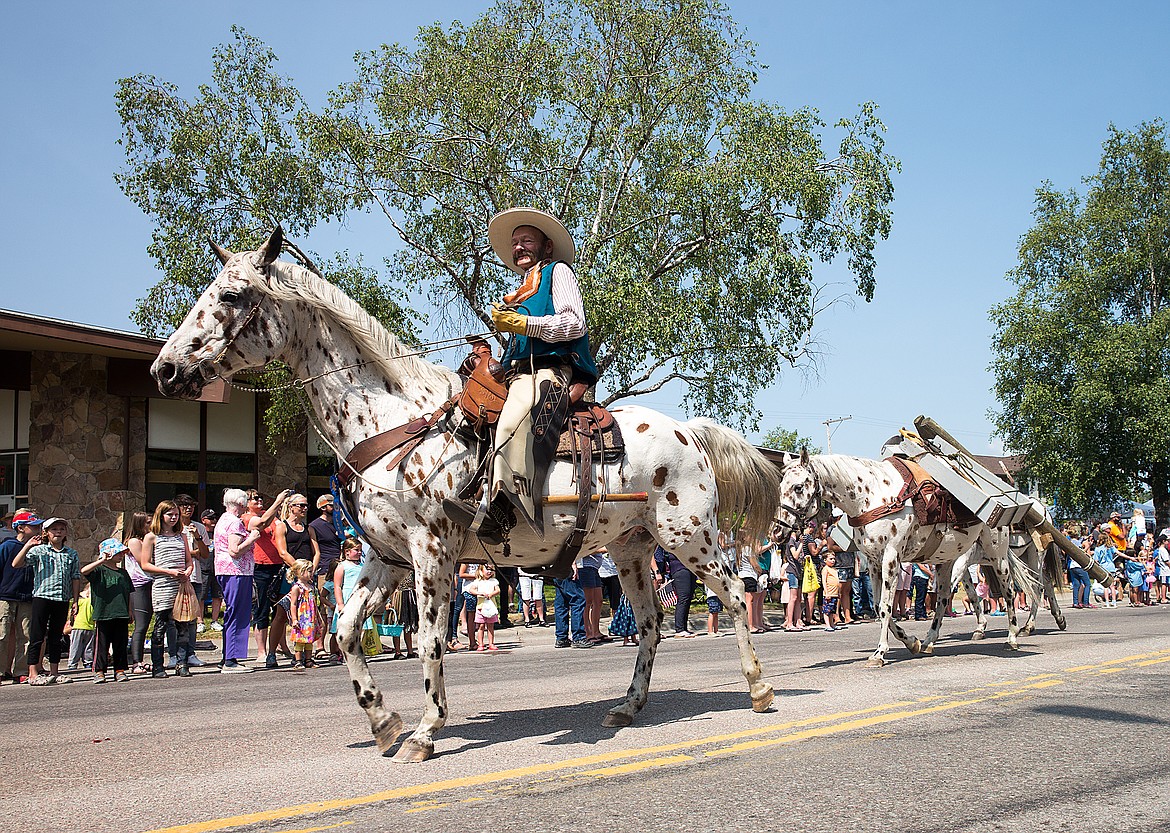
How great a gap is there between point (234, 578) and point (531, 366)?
7660 millimetres

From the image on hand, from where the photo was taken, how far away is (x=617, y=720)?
6.94m

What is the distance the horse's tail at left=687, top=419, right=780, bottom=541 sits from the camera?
811 cm

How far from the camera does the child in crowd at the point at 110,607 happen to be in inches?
474

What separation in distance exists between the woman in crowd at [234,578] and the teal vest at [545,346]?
7155 millimetres

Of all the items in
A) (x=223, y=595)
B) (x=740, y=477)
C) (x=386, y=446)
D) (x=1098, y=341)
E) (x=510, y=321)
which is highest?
(x=1098, y=341)

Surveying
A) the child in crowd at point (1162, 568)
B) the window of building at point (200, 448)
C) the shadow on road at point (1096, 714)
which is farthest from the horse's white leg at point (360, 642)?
the child in crowd at point (1162, 568)

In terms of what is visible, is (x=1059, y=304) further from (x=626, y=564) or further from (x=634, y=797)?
(x=634, y=797)

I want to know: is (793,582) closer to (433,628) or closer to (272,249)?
(433,628)

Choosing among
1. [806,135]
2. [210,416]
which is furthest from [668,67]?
[210,416]

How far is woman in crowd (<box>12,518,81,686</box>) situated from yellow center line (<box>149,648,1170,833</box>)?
8343 millimetres

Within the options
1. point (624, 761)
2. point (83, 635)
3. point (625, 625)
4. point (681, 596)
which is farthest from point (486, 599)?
point (624, 761)

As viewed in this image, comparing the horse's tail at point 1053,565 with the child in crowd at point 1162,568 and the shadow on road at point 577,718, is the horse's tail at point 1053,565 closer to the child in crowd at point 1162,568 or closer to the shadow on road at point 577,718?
the shadow on road at point 577,718

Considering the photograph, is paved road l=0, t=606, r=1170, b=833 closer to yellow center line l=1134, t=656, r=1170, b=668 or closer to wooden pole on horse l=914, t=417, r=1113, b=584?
yellow center line l=1134, t=656, r=1170, b=668

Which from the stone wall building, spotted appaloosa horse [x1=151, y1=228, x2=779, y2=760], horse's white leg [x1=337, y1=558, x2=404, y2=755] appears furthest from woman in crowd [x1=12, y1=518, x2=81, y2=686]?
the stone wall building
